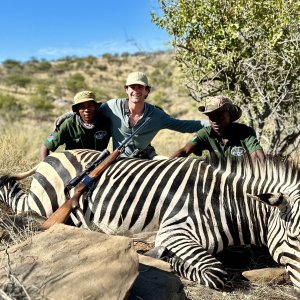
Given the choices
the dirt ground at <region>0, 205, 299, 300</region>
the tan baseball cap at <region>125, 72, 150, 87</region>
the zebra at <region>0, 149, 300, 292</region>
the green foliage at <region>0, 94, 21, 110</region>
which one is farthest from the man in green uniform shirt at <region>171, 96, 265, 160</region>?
the green foliage at <region>0, 94, 21, 110</region>

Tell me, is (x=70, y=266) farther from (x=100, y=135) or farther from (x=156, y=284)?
(x=100, y=135)

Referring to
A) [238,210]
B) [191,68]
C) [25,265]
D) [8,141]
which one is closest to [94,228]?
[238,210]

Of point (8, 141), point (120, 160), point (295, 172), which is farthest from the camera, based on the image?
point (8, 141)

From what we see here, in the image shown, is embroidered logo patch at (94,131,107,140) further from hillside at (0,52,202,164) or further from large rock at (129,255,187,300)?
large rock at (129,255,187,300)

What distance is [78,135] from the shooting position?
18.8ft

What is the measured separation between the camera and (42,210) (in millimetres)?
4750

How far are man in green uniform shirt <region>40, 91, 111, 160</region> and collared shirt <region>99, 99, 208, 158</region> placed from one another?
13 centimetres

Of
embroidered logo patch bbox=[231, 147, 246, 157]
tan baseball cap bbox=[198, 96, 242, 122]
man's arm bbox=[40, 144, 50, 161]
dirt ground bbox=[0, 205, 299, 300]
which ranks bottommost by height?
dirt ground bbox=[0, 205, 299, 300]

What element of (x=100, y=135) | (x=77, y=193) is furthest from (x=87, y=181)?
(x=100, y=135)

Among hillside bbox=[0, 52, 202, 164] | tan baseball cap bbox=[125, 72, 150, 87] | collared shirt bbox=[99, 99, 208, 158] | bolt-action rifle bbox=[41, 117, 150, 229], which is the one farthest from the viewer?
hillside bbox=[0, 52, 202, 164]

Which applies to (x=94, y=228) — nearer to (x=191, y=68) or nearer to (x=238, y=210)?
(x=238, y=210)

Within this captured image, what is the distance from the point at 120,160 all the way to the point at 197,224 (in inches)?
46.0

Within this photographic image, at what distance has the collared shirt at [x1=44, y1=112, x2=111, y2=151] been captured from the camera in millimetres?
5641

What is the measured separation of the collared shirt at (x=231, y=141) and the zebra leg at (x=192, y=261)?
64.1 inches
